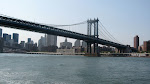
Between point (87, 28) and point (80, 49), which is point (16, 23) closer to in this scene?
point (87, 28)

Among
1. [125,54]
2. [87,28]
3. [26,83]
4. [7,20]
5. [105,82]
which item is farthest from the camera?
[125,54]

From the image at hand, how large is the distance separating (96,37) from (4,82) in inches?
2697

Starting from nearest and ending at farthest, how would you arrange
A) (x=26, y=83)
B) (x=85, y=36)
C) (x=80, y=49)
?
(x=26, y=83), (x=85, y=36), (x=80, y=49)

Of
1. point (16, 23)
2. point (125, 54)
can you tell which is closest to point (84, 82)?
point (16, 23)

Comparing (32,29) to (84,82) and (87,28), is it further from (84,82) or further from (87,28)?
(84,82)

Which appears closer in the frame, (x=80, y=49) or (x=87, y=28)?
(x=87, y=28)

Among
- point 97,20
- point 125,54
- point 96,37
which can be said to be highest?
point 97,20

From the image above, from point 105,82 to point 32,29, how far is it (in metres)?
47.2

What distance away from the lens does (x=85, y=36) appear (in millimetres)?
76812

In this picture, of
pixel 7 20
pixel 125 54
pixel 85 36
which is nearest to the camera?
pixel 7 20

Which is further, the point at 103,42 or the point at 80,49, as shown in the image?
the point at 80,49

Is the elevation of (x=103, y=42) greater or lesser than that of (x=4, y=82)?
greater

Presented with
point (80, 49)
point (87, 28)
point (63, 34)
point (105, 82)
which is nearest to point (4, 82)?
point (105, 82)

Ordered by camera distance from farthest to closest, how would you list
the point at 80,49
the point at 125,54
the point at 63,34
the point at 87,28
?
the point at 80,49 → the point at 125,54 → the point at 87,28 → the point at 63,34
